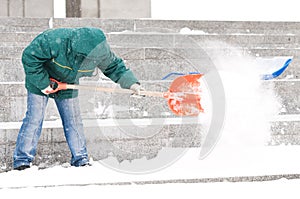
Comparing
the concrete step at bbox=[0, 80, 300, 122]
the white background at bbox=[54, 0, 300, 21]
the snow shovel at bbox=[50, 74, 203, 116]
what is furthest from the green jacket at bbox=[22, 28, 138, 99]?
the white background at bbox=[54, 0, 300, 21]

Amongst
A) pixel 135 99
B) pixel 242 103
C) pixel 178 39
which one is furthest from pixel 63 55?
pixel 178 39

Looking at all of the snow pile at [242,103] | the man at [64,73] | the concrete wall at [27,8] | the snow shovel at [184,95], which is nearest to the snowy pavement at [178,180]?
the man at [64,73]

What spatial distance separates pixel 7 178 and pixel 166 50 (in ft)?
8.57

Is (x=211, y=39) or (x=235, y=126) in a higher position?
(x=211, y=39)

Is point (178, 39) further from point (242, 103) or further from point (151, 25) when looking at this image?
point (242, 103)

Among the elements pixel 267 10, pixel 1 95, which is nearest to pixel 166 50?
pixel 1 95

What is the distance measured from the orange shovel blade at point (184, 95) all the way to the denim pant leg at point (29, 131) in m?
1.27

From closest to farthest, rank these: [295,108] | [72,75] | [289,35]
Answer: [72,75] → [295,108] → [289,35]

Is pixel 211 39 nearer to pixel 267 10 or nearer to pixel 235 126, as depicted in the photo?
pixel 235 126

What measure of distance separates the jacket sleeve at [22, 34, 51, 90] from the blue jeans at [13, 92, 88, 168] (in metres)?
0.27

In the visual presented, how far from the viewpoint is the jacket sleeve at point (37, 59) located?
3.89m

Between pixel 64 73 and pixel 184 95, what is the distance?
1.22 metres

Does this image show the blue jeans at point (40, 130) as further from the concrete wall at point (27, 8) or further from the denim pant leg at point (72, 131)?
the concrete wall at point (27, 8)

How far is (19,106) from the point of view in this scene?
15.5 ft
